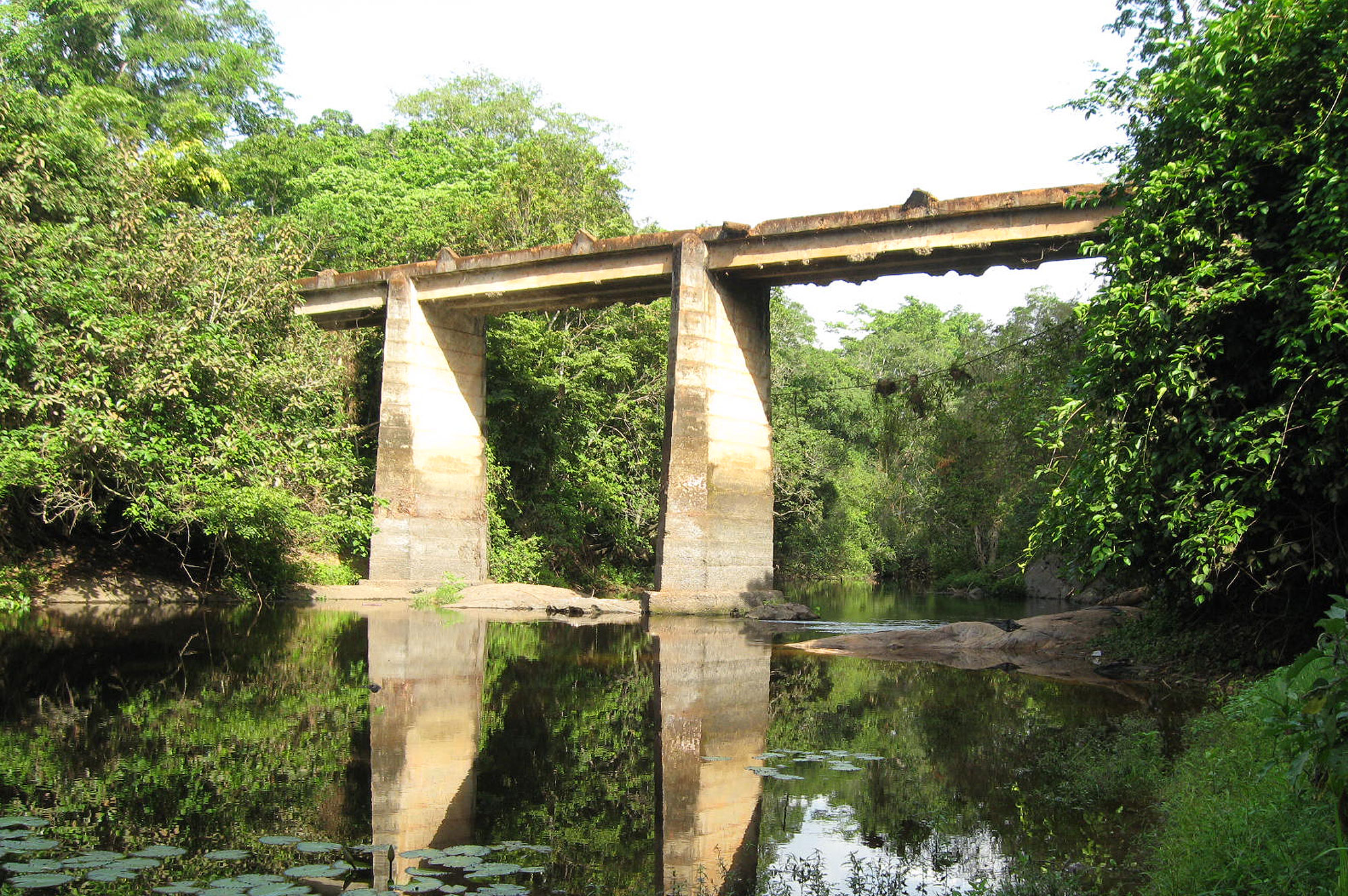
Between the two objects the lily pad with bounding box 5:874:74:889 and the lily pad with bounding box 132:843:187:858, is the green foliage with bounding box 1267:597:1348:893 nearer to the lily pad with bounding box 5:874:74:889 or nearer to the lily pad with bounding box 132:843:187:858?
the lily pad with bounding box 132:843:187:858

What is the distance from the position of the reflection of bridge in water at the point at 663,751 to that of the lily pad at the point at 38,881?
1.21m

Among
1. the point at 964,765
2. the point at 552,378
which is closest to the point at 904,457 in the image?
the point at 552,378

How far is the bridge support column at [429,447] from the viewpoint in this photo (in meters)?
23.9

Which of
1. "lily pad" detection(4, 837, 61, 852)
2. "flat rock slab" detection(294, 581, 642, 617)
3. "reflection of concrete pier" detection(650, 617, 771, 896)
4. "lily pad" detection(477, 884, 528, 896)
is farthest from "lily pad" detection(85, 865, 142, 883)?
"flat rock slab" detection(294, 581, 642, 617)

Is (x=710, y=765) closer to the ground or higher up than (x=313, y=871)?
closer to the ground

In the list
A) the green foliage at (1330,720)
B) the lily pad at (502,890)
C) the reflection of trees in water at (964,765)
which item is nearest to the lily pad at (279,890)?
the lily pad at (502,890)

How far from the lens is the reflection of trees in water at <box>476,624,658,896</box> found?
4.88 metres

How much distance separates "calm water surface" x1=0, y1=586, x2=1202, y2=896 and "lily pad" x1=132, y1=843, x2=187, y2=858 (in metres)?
0.14

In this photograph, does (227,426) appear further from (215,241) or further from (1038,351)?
(1038,351)

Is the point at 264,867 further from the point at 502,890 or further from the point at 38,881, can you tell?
the point at 502,890

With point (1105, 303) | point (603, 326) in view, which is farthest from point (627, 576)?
point (1105, 303)

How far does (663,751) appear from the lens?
7.26m

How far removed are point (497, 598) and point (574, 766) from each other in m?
15.1

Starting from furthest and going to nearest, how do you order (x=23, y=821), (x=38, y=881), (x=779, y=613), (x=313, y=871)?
(x=779, y=613), (x=23, y=821), (x=313, y=871), (x=38, y=881)
